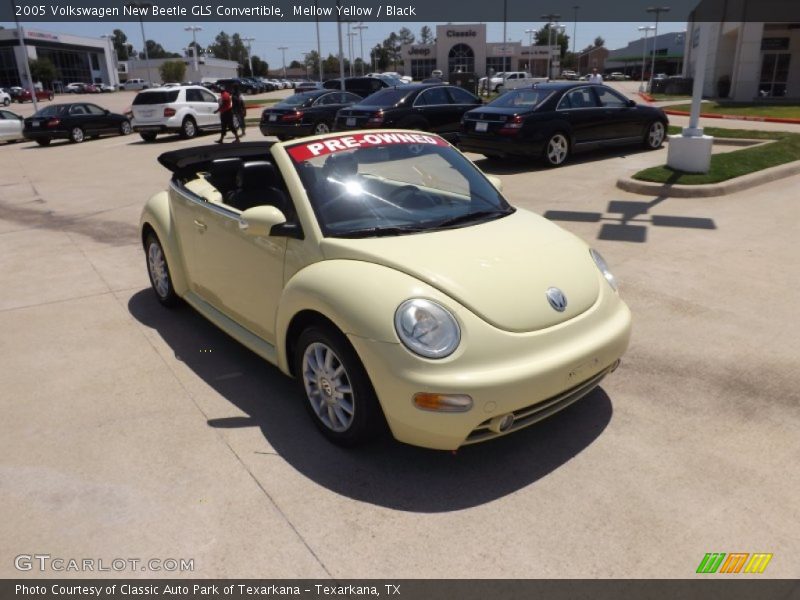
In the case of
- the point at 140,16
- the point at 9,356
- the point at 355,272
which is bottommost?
the point at 9,356

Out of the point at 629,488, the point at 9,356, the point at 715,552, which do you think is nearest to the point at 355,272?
the point at 629,488

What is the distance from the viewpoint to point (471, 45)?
81250 millimetres

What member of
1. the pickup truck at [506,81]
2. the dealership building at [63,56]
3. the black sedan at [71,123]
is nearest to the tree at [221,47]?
the dealership building at [63,56]

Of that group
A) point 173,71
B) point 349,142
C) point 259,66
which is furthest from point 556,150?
point 259,66

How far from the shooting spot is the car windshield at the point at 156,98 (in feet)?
69.0

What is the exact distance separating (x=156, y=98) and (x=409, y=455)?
20.8 metres

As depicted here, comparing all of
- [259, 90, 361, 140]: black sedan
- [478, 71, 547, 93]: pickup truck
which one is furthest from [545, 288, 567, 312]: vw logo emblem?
[478, 71, 547, 93]: pickup truck

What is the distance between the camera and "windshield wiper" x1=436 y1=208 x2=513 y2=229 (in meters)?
3.86

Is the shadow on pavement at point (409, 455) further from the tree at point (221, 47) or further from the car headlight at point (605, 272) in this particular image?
the tree at point (221, 47)

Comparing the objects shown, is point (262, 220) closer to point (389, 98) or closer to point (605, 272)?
point (605, 272)

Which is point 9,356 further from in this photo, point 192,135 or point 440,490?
point 192,135

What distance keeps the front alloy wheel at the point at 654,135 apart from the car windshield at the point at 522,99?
2890mm

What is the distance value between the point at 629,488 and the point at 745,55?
3667cm

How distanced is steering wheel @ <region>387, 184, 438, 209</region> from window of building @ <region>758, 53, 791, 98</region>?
36.5 meters
